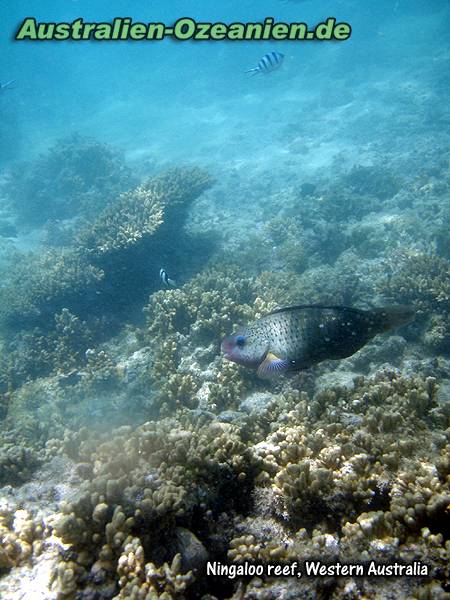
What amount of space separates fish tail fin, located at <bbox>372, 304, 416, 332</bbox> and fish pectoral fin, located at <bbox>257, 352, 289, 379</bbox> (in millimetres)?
961

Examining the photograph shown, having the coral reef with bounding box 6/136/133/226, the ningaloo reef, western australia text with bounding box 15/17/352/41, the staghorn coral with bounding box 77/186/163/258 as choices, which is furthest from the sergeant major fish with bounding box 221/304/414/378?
the coral reef with bounding box 6/136/133/226

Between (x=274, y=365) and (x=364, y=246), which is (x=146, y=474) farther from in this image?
(x=364, y=246)

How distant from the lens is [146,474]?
10.4 feet

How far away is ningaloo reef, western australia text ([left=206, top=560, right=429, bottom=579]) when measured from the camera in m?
2.39

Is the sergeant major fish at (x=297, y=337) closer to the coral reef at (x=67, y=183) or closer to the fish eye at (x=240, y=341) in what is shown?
the fish eye at (x=240, y=341)

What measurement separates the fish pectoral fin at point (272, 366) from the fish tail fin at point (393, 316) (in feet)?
3.15

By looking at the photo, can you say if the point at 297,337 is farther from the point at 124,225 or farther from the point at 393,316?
the point at 124,225

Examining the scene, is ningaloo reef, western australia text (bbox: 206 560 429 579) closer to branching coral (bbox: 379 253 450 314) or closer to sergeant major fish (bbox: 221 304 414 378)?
sergeant major fish (bbox: 221 304 414 378)

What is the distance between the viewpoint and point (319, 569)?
2.54 metres

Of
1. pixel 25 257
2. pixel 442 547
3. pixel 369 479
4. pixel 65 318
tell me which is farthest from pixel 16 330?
pixel 442 547

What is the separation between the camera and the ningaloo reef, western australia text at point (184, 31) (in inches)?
468

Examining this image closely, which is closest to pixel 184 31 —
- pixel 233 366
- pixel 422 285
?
pixel 422 285

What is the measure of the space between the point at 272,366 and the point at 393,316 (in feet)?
3.96

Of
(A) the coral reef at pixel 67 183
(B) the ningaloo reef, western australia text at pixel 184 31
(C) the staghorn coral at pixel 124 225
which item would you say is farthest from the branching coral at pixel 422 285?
(A) the coral reef at pixel 67 183
